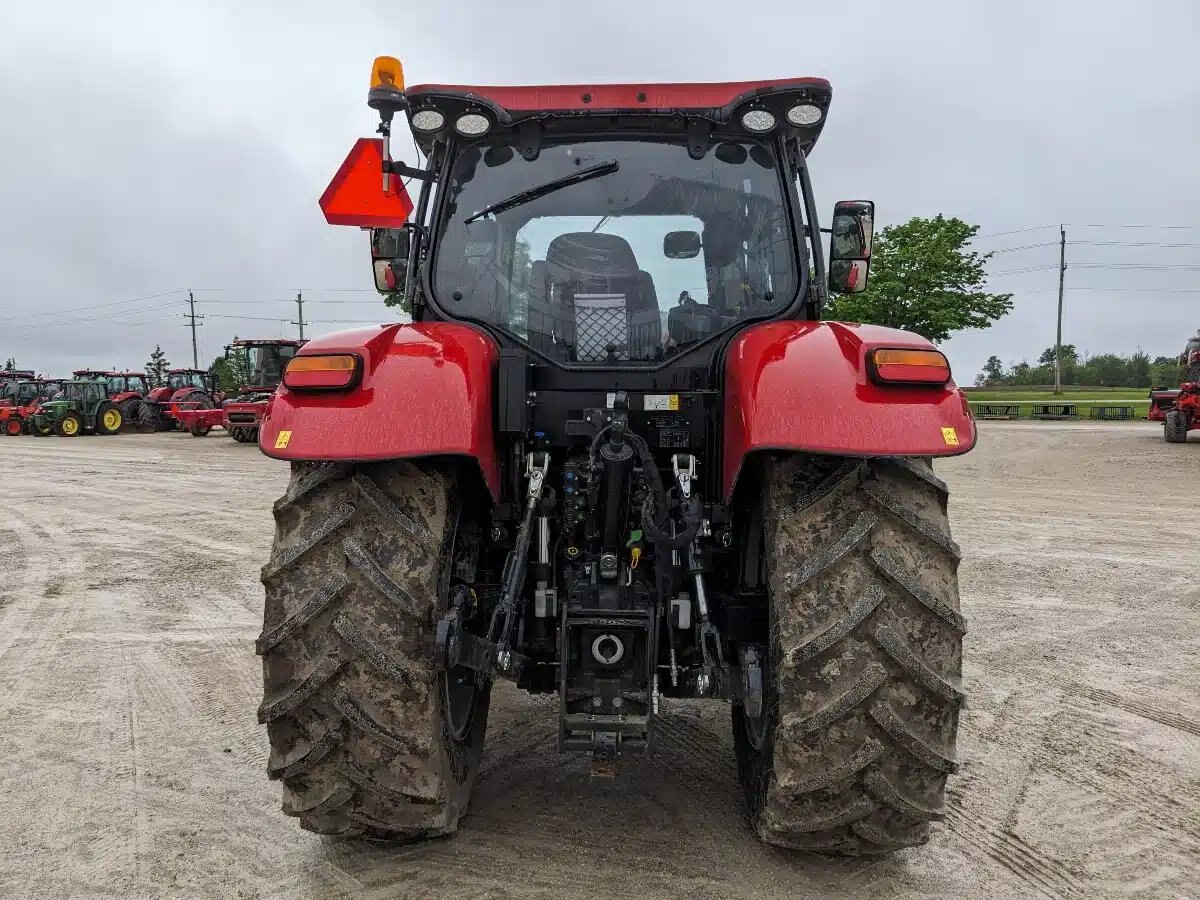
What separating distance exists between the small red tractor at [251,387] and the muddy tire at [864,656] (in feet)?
68.6

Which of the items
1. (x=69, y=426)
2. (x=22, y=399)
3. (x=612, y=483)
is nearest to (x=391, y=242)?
(x=612, y=483)

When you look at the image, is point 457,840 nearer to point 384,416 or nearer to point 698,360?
point 384,416

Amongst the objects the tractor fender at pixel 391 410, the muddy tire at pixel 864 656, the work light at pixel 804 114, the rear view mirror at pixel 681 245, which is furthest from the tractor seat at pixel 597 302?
the muddy tire at pixel 864 656

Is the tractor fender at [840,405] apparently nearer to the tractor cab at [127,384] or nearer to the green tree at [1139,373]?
the tractor cab at [127,384]

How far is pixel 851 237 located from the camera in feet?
11.3

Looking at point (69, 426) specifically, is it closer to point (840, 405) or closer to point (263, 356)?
point (263, 356)

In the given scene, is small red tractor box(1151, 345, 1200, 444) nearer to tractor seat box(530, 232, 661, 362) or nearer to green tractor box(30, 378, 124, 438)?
tractor seat box(530, 232, 661, 362)

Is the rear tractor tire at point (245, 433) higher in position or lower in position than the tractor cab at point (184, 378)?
lower

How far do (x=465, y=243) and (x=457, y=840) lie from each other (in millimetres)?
2034

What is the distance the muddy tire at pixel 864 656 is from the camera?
2.21 metres

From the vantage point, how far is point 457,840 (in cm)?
277

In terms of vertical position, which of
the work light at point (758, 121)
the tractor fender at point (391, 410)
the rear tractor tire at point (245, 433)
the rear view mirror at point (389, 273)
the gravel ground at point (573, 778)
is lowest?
the gravel ground at point (573, 778)

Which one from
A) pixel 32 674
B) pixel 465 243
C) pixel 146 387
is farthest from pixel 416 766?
pixel 146 387

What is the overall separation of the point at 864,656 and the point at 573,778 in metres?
1.48
